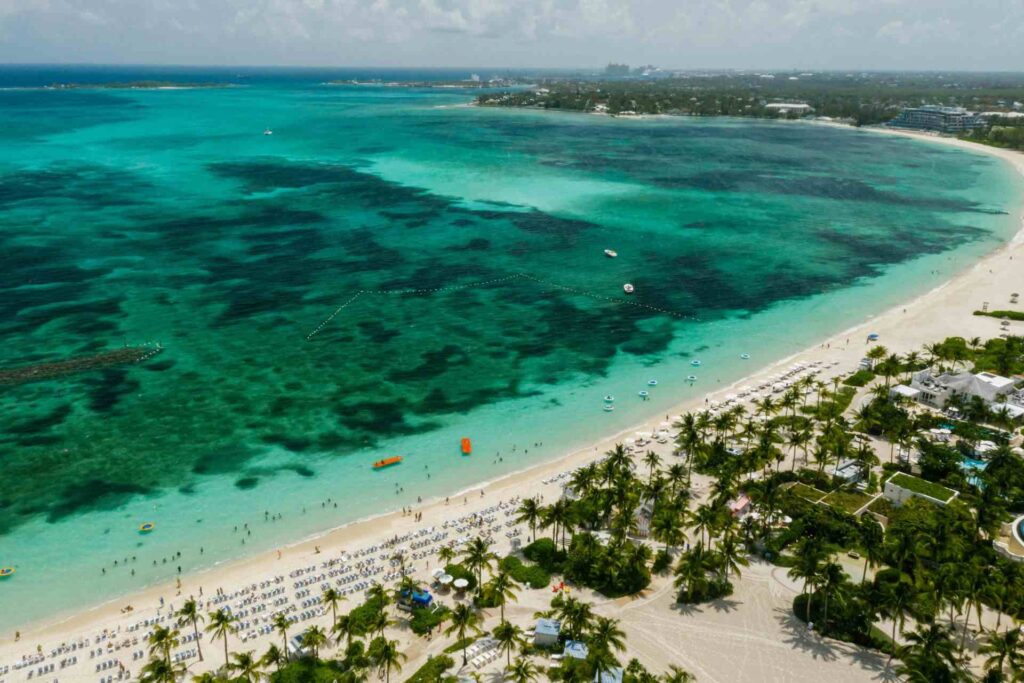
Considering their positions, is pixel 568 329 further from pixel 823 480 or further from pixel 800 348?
pixel 823 480

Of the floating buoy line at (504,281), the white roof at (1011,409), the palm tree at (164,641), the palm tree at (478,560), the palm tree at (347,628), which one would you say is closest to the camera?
the palm tree at (164,641)

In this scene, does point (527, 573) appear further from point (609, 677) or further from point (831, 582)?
point (831, 582)

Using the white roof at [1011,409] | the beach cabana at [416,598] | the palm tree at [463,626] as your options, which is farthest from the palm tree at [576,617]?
the white roof at [1011,409]

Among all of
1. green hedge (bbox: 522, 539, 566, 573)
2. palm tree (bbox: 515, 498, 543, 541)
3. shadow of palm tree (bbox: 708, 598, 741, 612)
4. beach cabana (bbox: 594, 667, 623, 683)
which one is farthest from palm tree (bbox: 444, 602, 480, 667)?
shadow of palm tree (bbox: 708, 598, 741, 612)

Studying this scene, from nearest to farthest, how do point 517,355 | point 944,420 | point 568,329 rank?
1. point 944,420
2. point 517,355
3. point 568,329

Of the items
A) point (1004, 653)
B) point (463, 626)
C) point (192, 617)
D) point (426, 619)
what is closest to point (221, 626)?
point (192, 617)

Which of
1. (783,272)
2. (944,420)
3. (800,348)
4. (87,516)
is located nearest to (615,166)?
(783,272)

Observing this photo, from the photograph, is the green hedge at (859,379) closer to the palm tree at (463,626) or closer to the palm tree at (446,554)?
the palm tree at (446,554)
